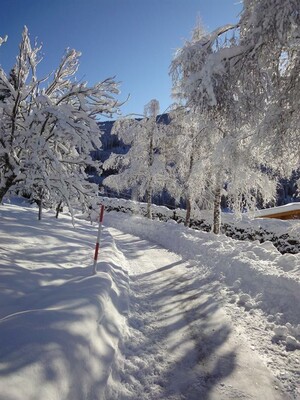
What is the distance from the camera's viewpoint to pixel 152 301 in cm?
597

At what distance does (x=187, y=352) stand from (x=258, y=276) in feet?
12.4

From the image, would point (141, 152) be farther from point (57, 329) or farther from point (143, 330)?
point (57, 329)

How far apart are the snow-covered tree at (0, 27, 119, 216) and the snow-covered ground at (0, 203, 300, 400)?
189cm

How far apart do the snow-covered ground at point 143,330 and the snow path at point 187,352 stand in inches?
0.6

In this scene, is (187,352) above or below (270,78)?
below

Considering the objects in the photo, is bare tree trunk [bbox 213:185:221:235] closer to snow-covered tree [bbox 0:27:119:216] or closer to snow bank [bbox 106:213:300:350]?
snow bank [bbox 106:213:300:350]

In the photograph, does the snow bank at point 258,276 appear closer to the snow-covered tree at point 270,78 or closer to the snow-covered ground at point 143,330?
the snow-covered ground at point 143,330

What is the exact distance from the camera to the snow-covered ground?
9.23 ft

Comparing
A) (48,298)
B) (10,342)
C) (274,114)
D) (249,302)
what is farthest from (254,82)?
(10,342)

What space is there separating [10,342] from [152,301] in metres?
3.58

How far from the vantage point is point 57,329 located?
Answer: 10.4 ft

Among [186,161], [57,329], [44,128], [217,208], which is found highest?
[186,161]

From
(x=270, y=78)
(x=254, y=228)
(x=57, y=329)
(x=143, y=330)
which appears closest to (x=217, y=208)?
(x=254, y=228)

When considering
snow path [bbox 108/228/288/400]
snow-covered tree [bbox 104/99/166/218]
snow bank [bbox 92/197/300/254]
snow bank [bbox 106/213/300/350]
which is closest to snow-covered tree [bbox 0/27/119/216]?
snow path [bbox 108/228/288/400]
